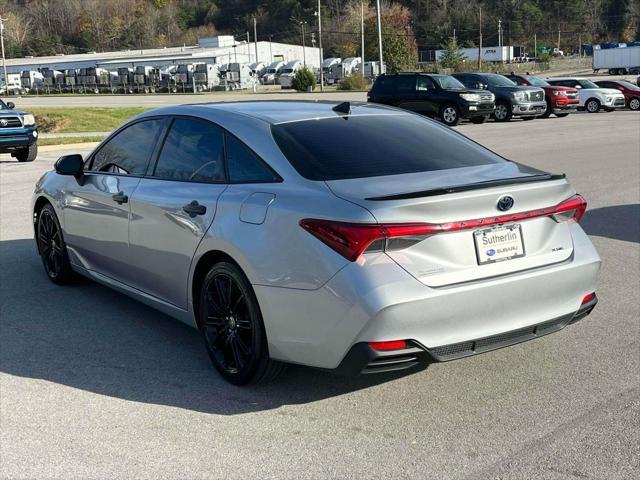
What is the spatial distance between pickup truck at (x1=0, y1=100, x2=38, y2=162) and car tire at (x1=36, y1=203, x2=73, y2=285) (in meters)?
13.1

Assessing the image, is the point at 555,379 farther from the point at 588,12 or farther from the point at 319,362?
the point at 588,12

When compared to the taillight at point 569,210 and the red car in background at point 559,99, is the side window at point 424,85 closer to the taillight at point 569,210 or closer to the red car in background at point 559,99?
the red car in background at point 559,99

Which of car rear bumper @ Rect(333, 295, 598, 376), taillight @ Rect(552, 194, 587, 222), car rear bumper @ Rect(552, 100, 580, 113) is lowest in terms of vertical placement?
car rear bumper @ Rect(552, 100, 580, 113)

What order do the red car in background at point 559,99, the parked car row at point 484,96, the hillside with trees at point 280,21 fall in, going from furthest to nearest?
the hillside with trees at point 280,21 → the red car in background at point 559,99 → the parked car row at point 484,96

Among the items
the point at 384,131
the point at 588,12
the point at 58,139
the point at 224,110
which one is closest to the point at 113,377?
the point at 224,110

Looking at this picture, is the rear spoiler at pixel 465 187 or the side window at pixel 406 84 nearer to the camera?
the rear spoiler at pixel 465 187

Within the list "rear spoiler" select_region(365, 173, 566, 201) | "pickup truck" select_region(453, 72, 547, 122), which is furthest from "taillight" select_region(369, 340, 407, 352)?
"pickup truck" select_region(453, 72, 547, 122)

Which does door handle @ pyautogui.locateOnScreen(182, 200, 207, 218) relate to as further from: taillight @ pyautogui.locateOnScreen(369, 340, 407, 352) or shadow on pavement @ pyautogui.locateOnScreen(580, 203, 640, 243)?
shadow on pavement @ pyautogui.locateOnScreen(580, 203, 640, 243)

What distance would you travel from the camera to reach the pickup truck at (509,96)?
31062 mm

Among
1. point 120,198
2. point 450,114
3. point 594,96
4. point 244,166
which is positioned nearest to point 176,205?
point 244,166

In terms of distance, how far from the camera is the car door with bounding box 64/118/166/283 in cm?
575

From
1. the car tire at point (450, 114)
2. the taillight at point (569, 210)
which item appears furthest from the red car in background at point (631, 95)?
the taillight at point (569, 210)

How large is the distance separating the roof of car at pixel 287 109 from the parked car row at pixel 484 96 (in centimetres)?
2346

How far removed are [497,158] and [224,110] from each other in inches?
69.7
